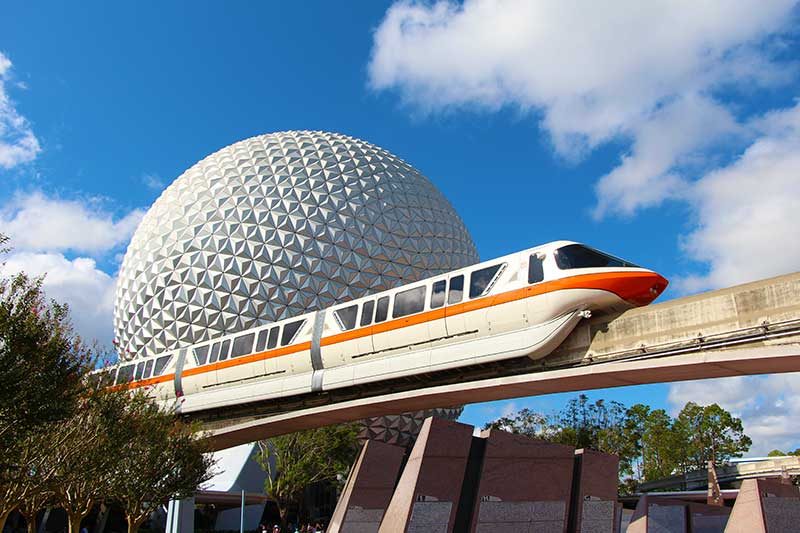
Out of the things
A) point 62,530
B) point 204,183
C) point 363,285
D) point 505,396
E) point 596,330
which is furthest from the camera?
point 204,183

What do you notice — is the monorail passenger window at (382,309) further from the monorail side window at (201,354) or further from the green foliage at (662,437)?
the green foliage at (662,437)

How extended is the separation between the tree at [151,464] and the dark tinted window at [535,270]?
11.9m

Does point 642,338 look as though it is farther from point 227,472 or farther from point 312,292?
point 227,472

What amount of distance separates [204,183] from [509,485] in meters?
32.7

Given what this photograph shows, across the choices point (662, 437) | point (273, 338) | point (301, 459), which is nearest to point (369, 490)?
point (273, 338)

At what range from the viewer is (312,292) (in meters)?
34.8

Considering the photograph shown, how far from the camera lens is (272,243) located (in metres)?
35.3

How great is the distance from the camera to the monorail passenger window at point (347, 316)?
20472mm

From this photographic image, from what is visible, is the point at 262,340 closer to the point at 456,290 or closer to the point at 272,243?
the point at 456,290

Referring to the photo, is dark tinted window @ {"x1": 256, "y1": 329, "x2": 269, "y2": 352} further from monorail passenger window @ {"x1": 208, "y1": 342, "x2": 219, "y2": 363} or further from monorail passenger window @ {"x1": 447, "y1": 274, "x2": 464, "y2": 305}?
monorail passenger window @ {"x1": 447, "y1": 274, "x2": 464, "y2": 305}

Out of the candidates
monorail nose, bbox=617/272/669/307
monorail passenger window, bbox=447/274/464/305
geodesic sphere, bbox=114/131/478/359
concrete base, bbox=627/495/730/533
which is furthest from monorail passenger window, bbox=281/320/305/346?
concrete base, bbox=627/495/730/533

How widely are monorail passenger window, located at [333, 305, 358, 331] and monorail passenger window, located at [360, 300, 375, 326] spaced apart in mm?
379

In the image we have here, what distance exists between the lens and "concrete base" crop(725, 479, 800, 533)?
45.1ft

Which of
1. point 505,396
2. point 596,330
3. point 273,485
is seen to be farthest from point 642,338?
point 273,485
